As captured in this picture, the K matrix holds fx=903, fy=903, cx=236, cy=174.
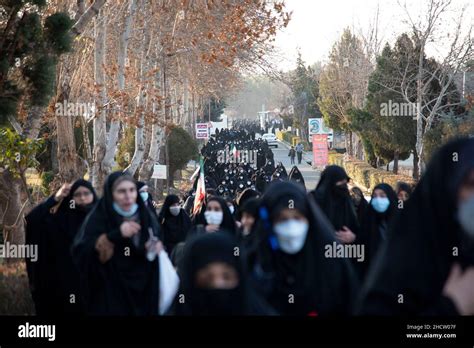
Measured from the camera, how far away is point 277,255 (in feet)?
14.6

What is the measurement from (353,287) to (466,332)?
1.93ft

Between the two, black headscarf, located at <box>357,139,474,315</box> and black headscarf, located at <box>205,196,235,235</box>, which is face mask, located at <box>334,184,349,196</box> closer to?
black headscarf, located at <box>205,196,235,235</box>

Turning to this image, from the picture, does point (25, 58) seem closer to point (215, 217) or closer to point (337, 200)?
point (215, 217)

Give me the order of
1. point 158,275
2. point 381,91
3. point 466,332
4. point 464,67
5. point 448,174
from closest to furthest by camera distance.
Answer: point 448,174 < point 466,332 < point 158,275 < point 464,67 < point 381,91

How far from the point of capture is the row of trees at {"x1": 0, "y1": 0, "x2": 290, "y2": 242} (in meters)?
8.57

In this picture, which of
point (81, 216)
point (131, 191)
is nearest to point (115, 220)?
point (131, 191)

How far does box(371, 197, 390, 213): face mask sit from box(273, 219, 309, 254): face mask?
4.10 m

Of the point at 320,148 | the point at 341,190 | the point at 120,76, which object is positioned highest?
the point at 120,76

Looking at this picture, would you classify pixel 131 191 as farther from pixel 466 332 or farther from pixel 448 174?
A: pixel 448 174

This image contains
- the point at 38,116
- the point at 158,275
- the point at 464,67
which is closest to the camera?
the point at 158,275

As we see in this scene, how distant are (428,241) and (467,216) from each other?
18 cm

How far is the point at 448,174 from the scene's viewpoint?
298 centimetres

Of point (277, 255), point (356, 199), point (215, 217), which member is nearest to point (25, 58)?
point (215, 217)

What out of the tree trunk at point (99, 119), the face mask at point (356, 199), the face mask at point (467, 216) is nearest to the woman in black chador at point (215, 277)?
the face mask at point (467, 216)
